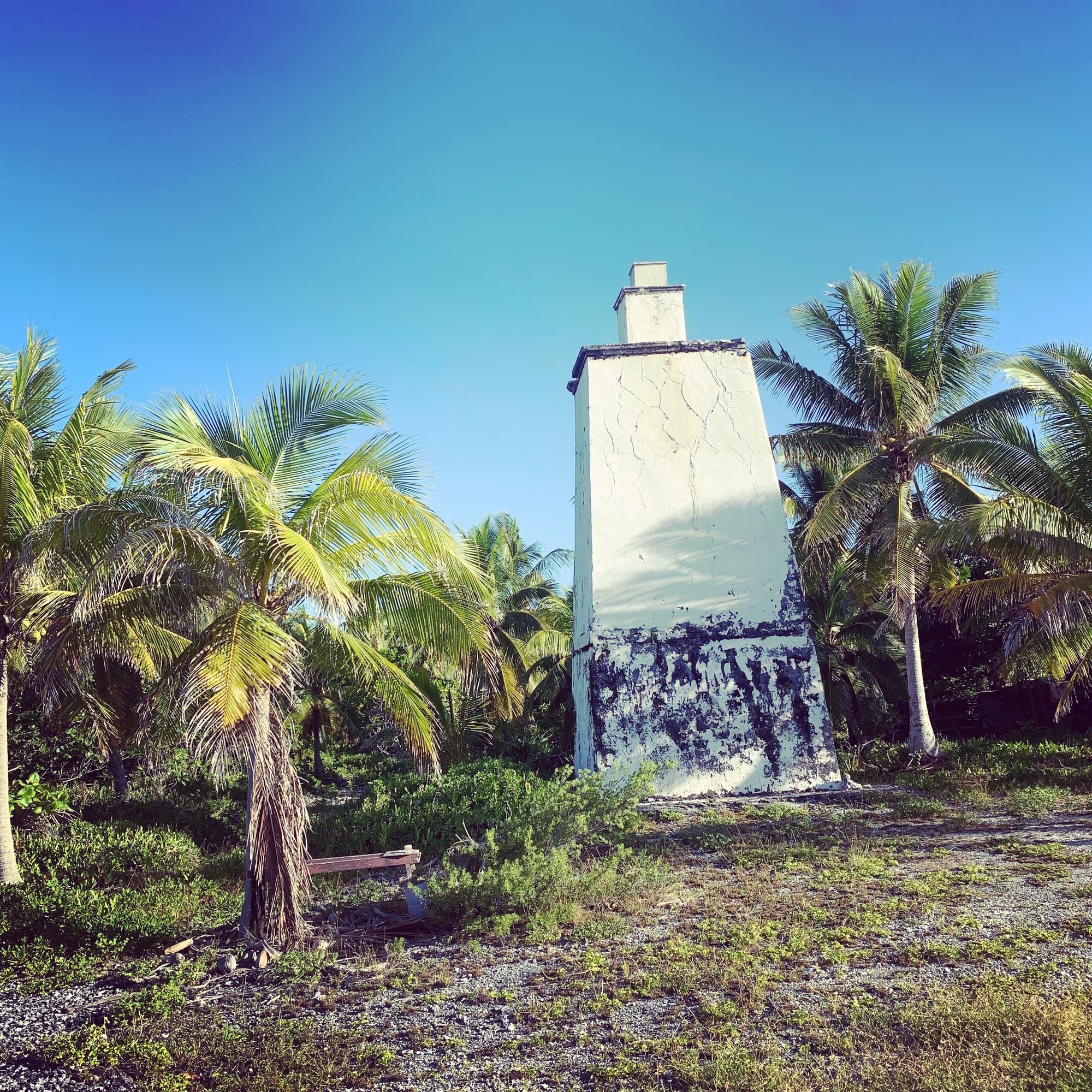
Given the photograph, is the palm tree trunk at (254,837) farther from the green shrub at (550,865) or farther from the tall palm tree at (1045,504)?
the tall palm tree at (1045,504)

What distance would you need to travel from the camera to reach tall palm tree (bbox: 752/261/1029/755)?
608 inches

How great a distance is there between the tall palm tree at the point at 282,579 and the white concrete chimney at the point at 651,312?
8.10 meters

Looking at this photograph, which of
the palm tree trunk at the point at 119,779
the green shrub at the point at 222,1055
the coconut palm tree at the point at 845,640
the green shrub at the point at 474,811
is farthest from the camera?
the coconut palm tree at the point at 845,640

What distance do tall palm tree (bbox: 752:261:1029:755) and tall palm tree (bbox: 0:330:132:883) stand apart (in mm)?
10968

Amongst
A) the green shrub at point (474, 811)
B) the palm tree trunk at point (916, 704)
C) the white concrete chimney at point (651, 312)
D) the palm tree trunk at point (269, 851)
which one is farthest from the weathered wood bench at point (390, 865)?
the palm tree trunk at point (916, 704)

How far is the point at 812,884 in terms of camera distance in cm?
790

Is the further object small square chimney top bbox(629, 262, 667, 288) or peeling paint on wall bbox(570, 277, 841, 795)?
small square chimney top bbox(629, 262, 667, 288)

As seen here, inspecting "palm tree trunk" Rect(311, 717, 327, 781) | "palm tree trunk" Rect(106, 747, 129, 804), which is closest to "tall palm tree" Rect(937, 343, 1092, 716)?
"palm tree trunk" Rect(106, 747, 129, 804)

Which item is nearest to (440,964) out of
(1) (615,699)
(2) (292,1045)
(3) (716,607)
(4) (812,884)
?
(2) (292,1045)

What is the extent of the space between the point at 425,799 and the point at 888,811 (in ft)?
22.0

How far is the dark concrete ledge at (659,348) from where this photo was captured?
1477cm

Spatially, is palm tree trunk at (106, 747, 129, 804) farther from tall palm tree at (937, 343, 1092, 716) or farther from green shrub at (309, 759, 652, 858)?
tall palm tree at (937, 343, 1092, 716)

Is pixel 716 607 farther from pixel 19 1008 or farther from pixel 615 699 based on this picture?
pixel 19 1008

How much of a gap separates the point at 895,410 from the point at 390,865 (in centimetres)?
1210
